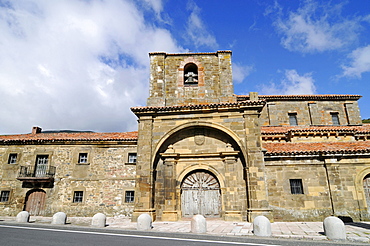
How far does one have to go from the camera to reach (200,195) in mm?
13102

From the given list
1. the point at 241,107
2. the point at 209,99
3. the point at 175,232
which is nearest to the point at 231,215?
the point at 175,232

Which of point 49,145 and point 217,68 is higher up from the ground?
point 217,68

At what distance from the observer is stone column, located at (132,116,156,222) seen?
12.3m

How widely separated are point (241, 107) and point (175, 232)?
7521mm

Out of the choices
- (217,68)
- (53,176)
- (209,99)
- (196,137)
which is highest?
(217,68)

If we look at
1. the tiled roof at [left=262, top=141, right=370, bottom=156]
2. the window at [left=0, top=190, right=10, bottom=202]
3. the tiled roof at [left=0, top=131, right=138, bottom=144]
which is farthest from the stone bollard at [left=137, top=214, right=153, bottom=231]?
the window at [left=0, top=190, right=10, bottom=202]

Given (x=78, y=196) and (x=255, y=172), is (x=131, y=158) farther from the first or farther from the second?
(x=255, y=172)

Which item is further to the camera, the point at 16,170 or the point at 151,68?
the point at 16,170

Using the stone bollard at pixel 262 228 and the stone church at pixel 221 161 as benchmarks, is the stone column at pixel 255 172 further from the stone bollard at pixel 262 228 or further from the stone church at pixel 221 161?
the stone bollard at pixel 262 228

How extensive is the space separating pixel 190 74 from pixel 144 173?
23.2 feet

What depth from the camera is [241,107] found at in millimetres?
13195

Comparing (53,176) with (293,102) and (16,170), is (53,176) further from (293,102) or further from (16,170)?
(293,102)

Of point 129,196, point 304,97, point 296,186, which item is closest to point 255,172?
point 296,186

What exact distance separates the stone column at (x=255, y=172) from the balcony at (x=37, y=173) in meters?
15.3
